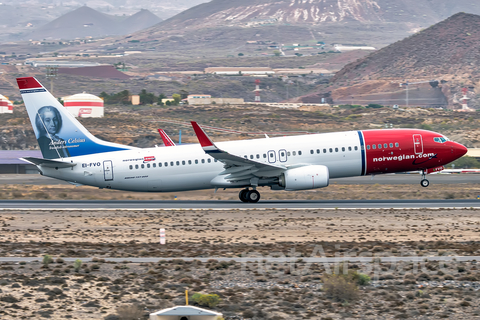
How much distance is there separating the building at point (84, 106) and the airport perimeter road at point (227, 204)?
6987 cm

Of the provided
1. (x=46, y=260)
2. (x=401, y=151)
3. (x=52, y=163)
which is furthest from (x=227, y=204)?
(x=46, y=260)

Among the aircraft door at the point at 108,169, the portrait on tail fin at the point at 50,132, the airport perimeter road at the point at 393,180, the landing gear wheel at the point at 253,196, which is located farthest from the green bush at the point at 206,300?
the airport perimeter road at the point at 393,180

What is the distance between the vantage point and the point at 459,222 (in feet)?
105

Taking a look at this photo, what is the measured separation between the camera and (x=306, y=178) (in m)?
37.9

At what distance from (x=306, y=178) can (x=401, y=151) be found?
6.57 m

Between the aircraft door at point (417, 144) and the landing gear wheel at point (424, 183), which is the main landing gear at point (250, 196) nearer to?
the aircraft door at point (417, 144)

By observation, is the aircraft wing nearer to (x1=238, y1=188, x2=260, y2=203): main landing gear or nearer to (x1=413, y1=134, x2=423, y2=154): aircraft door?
(x1=238, y1=188, x2=260, y2=203): main landing gear

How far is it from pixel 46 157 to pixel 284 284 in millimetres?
24185

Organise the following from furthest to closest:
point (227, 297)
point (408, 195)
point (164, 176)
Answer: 1. point (408, 195)
2. point (164, 176)
3. point (227, 297)

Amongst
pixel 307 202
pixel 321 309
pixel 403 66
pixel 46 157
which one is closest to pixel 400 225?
pixel 307 202

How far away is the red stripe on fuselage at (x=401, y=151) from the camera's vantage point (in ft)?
129

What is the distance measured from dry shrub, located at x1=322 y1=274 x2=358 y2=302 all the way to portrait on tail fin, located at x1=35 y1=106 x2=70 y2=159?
2465 centimetres

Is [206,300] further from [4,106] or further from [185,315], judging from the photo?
[4,106]

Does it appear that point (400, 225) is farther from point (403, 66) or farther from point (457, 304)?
Answer: point (403, 66)
